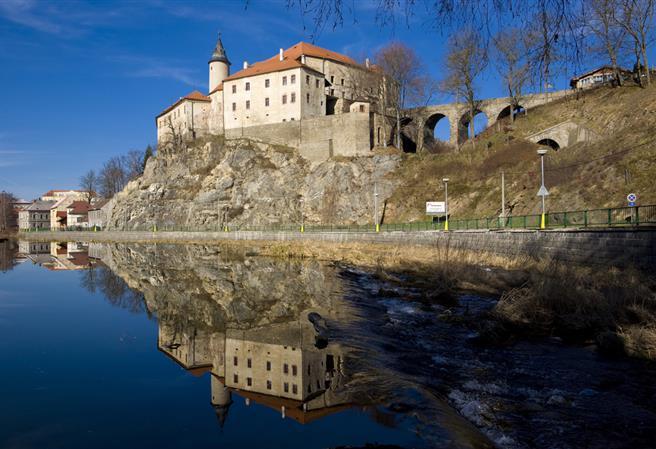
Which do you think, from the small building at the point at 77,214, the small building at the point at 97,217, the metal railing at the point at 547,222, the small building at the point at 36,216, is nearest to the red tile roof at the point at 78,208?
the small building at the point at 77,214

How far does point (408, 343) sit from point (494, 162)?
43.4 meters

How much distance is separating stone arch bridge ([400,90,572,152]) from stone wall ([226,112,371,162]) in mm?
9026

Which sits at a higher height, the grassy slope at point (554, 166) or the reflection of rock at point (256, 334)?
the grassy slope at point (554, 166)

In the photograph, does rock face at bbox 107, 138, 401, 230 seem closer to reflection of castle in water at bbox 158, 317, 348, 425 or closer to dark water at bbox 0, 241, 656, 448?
dark water at bbox 0, 241, 656, 448

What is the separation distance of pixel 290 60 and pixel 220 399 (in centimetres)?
7492

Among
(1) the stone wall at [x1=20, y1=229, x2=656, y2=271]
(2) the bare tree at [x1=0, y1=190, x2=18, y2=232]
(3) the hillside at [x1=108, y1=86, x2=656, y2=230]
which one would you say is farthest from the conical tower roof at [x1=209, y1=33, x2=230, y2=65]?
(2) the bare tree at [x1=0, y1=190, x2=18, y2=232]

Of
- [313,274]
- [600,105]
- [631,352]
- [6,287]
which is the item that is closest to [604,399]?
[631,352]

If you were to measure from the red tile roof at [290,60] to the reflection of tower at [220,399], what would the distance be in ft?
224

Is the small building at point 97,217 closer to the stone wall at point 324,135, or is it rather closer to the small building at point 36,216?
the small building at point 36,216

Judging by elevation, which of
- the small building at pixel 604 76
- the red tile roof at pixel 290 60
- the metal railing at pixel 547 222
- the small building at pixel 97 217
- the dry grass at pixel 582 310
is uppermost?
the red tile roof at pixel 290 60

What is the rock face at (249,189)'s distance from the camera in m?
60.1

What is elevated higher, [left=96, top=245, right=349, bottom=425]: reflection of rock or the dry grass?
the dry grass

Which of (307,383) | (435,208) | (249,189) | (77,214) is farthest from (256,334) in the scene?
(77,214)

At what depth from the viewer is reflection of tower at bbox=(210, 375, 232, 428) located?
736cm
